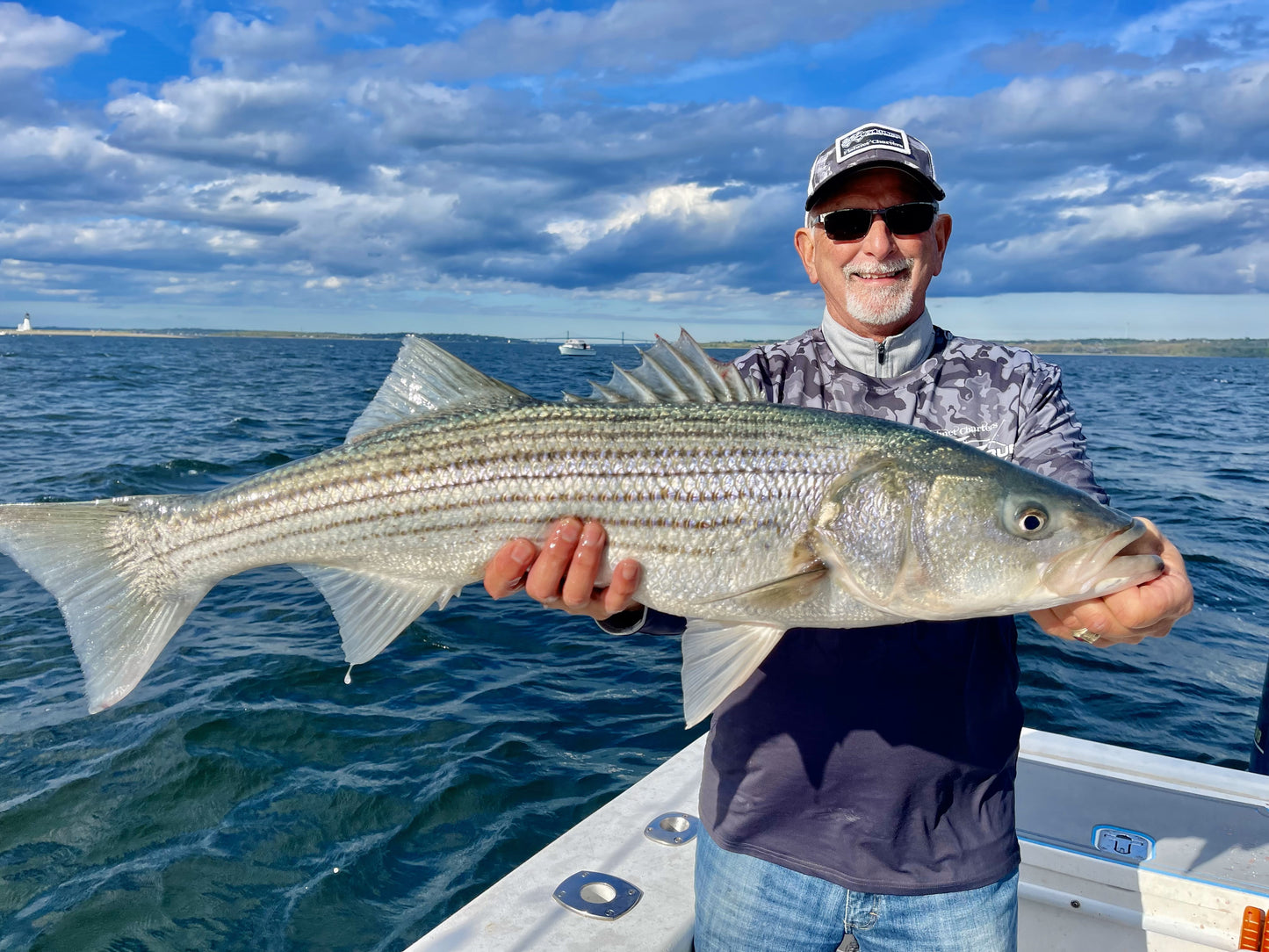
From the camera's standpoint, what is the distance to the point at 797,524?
3.32 metres

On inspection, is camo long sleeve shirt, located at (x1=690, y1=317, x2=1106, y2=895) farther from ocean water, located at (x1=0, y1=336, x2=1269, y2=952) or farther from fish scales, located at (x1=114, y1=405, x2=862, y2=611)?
ocean water, located at (x1=0, y1=336, x2=1269, y2=952)

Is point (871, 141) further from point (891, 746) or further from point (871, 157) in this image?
point (891, 746)

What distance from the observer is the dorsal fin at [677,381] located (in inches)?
144

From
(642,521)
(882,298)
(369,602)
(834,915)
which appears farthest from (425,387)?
(834,915)

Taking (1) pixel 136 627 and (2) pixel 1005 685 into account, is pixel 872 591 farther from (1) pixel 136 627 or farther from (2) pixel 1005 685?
(1) pixel 136 627

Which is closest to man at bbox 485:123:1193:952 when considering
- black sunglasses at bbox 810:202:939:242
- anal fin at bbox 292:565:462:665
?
black sunglasses at bbox 810:202:939:242

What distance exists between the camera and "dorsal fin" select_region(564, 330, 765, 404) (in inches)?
144

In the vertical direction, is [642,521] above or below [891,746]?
above

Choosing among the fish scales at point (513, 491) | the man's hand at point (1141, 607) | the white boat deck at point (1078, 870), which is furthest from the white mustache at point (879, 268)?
the white boat deck at point (1078, 870)

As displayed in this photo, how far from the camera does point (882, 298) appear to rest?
12.4ft

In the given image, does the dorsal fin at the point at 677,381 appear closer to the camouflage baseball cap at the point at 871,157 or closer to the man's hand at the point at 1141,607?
the camouflage baseball cap at the point at 871,157

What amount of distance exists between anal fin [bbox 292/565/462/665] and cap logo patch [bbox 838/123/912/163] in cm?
262

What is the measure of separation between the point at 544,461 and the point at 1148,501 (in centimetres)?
2087

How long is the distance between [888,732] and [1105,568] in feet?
3.21
